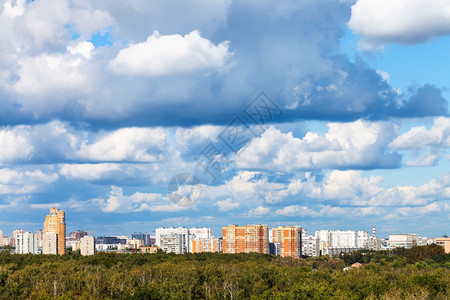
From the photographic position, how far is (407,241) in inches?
5591

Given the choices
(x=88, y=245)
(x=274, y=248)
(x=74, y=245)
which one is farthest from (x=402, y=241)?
(x=74, y=245)

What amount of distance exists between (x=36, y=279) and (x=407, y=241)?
376 feet

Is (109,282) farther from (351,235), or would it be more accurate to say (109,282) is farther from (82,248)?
(351,235)

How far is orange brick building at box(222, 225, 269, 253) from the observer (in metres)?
103

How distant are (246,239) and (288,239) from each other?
10.4 meters

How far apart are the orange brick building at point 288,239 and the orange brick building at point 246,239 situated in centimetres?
647

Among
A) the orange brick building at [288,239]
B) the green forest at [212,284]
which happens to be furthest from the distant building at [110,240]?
the green forest at [212,284]

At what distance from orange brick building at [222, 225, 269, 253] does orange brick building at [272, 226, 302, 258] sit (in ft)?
21.2

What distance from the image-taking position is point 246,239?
104 m

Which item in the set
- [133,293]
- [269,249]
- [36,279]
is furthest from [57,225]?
[133,293]

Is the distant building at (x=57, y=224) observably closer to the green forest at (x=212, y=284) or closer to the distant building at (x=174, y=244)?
the distant building at (x=174, y=244)

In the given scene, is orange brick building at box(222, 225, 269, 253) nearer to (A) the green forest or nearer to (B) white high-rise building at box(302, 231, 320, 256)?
(B) white high-rise building at box(302, 231, 320, 256)

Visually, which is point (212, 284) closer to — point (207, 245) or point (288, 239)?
point (288, 239)

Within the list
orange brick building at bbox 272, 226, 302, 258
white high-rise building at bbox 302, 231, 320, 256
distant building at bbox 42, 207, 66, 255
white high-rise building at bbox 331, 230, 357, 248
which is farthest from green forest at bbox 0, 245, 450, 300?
white high-rise building at bbox 331, 230, 357, 248
